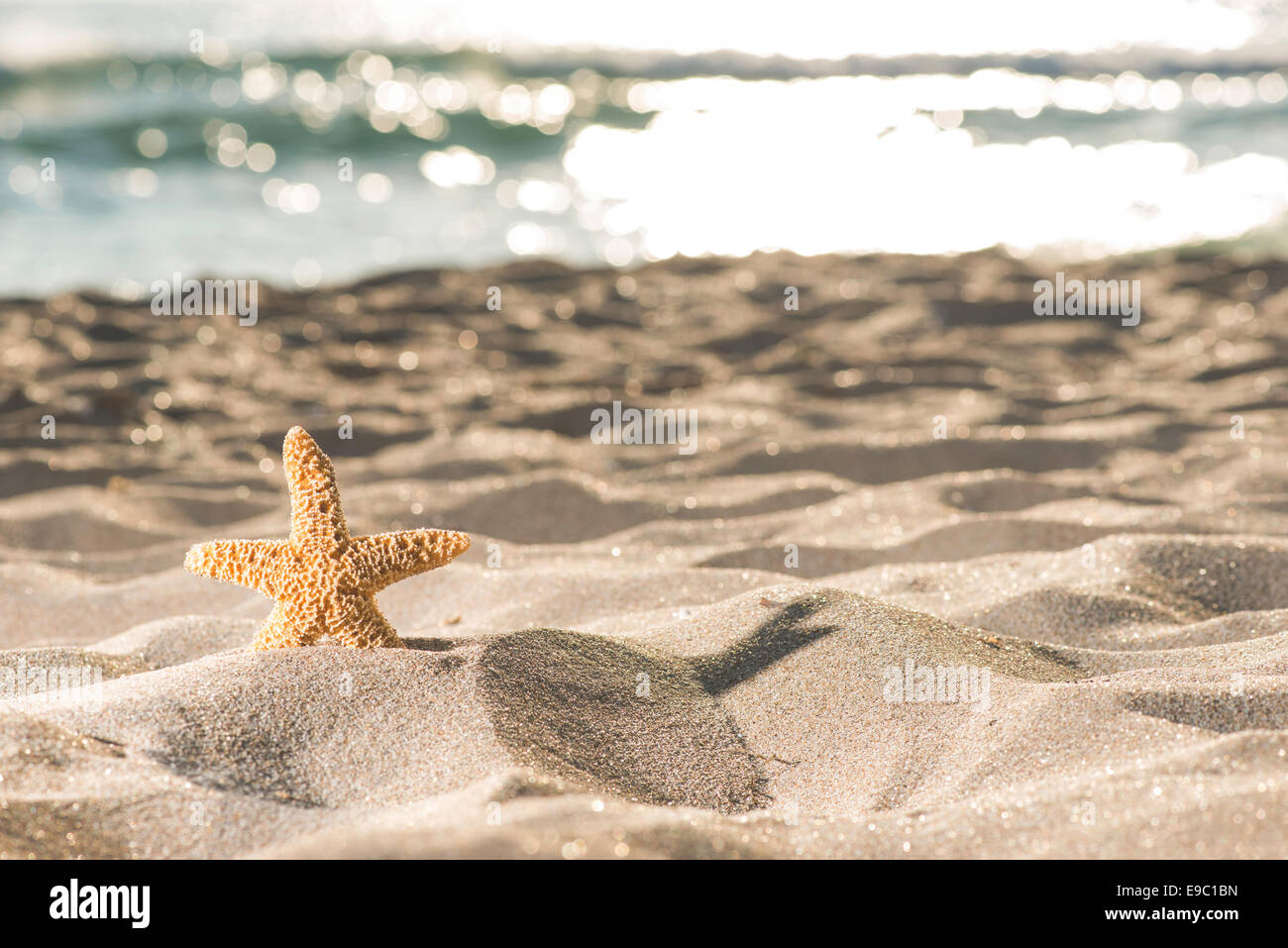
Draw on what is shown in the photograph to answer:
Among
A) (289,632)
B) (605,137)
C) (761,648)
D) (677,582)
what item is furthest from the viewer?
(605,137)

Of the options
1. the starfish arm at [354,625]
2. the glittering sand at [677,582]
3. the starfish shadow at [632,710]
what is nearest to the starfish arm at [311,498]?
the starfish arm at [354,625]

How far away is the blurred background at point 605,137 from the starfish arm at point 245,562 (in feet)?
18.9

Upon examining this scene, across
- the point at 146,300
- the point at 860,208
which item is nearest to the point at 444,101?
the point at 860,208

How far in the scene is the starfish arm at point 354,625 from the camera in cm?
227

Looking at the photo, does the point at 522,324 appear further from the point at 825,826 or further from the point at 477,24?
the point at 477,24

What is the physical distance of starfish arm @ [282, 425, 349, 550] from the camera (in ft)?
7.55

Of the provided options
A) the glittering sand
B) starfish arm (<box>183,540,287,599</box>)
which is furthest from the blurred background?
starfish arm (<box>183,540,287,599</box>)

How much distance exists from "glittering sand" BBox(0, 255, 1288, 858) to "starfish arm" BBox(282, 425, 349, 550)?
9.1 inches

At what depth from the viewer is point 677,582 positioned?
3199 millimetres

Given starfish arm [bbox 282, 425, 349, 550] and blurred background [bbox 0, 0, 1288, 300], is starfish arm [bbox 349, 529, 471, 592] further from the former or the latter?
blurred background [bbox 0, 0, 1288, 300]

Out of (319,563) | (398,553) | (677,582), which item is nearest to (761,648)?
(677,582)

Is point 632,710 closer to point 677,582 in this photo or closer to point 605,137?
point 677,582

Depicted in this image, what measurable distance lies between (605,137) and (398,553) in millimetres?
13674

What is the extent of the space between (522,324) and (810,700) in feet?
16.0
